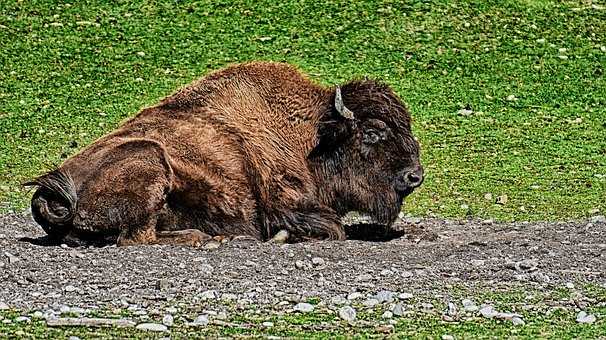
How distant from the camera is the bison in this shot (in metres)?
9.91

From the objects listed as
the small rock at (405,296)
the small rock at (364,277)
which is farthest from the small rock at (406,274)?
the small rock at (405,296)

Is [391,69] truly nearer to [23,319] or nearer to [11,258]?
[11,258]

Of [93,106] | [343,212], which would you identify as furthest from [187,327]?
[93,106]

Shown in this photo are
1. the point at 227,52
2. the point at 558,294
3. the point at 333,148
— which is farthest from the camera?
the point at 227,52

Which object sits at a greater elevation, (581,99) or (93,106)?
(93,106)

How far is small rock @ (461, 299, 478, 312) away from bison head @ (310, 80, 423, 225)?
288 centimetres

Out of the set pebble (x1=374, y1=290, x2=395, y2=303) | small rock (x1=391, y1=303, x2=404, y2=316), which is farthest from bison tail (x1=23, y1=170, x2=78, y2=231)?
small rock (x1=391, y1=303, x2=404, y2=316)

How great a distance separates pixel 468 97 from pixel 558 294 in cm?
900

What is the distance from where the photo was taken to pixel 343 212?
11.0m

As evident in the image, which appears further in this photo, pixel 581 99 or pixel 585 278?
pixel 581 99

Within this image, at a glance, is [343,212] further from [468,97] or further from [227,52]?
[227,52]

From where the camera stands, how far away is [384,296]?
8.23 meters

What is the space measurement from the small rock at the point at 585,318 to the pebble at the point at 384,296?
1175 millimetres

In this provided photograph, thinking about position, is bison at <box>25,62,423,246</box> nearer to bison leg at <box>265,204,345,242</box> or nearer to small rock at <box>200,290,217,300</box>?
bison leg at <box>265,204,345,242</box>
